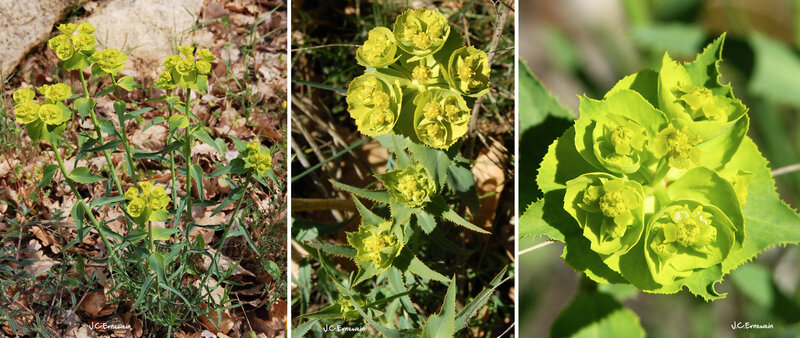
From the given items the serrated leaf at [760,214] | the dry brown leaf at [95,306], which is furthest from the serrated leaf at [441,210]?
the dry brown leaf at [95,306]

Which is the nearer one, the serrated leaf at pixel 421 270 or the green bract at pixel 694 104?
the green bract at pixel 694 104

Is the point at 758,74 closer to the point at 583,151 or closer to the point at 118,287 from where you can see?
the point at 583,151

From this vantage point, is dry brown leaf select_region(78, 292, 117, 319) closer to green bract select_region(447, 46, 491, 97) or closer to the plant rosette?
the plant rosette

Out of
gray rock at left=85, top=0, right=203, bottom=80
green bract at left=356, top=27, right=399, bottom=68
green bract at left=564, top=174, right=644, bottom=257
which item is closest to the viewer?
green bract at left=564, top=174, right=644, bottom=257

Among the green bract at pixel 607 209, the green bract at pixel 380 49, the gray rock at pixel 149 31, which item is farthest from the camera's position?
the gray rock at pixel 149 31

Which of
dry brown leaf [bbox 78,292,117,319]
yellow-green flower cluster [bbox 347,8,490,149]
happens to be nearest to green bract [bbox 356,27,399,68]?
yellow-green flower cluster [bbox 347,8,490,149]

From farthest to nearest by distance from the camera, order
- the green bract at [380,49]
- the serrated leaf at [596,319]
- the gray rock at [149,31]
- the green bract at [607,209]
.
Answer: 1. the gray rock at [149,31]
2. the serrated leaf at [596,319]
3. the green bract at [380,49]
4. the green bract at [607,209]

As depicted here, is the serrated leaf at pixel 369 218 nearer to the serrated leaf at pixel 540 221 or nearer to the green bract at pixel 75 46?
the serrated leaf at pixel 540 221
